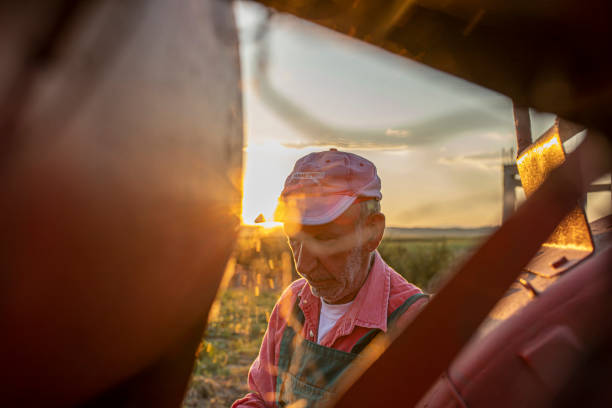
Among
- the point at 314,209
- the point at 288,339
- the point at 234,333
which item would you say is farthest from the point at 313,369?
the point at 234,333

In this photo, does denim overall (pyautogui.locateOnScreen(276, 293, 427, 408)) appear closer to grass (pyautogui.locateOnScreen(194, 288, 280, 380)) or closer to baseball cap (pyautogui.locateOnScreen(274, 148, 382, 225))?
baseball cap (pyautogui.locateOnScreen(274, 148, 382, 225))

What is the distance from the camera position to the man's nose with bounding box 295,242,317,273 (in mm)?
1973

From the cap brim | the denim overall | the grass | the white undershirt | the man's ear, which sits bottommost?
the grass

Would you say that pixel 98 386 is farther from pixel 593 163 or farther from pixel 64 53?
pixel 593 163

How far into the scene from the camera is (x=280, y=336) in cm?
209

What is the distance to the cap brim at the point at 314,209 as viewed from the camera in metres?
1.93

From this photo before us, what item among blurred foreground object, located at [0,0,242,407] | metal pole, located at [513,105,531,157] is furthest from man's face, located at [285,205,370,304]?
blurred foreground object, located at [0,0,242,407]

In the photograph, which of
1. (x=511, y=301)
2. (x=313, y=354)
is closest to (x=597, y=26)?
(x=511, y=301)

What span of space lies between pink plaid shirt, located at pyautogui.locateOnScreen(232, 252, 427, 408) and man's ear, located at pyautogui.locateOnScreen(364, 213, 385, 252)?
97mm

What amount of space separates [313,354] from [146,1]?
1.65 metres

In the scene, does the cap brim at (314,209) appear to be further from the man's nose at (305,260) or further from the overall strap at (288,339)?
the overall strap at (288,339)

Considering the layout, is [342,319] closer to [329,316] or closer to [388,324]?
[329,316]

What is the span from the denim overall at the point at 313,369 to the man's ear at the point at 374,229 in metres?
0.37

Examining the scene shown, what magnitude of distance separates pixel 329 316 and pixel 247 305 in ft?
46.4
